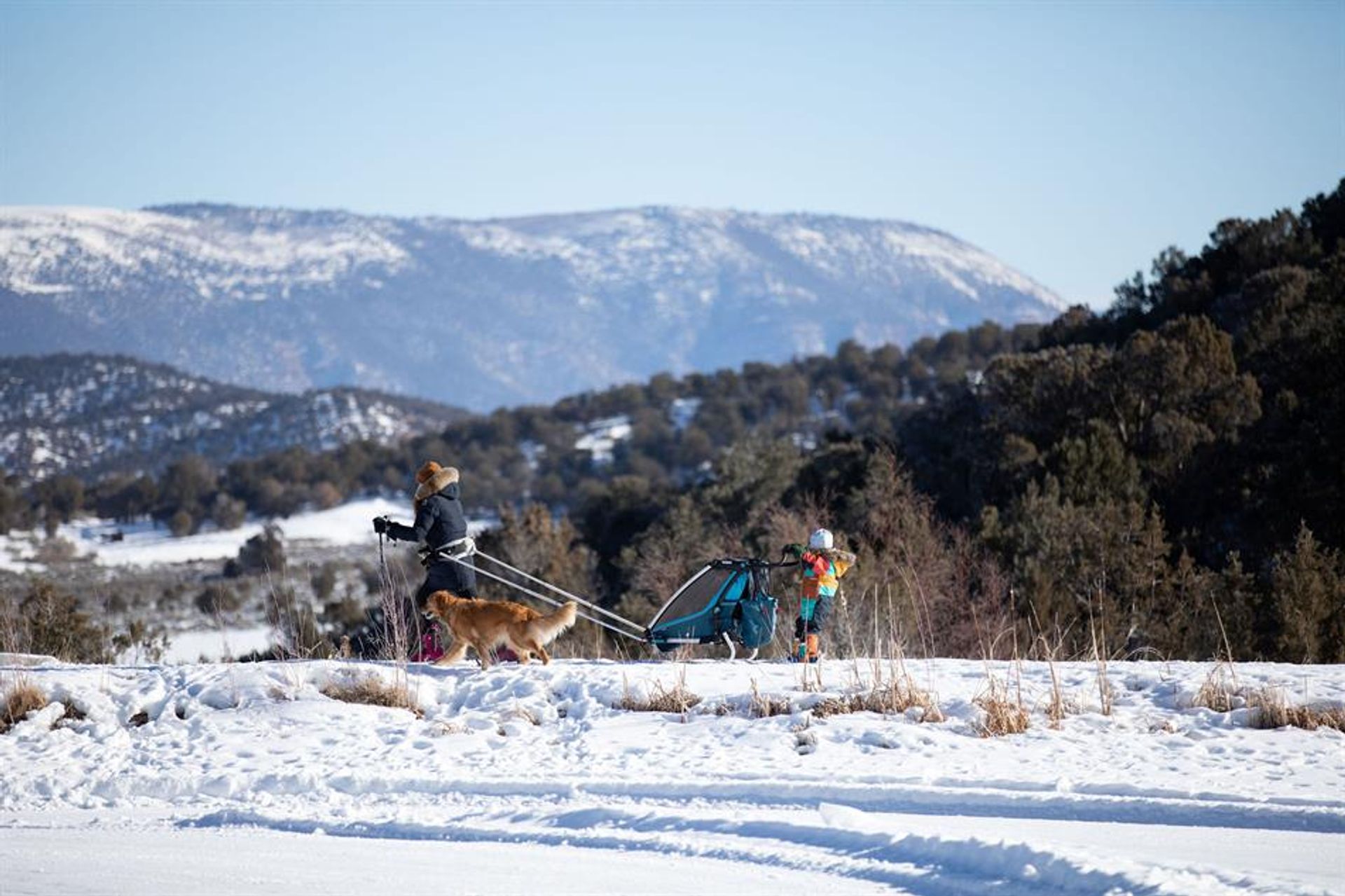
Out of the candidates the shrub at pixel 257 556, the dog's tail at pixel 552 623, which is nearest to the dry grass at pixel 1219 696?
the dog's tail at pixel 552 623

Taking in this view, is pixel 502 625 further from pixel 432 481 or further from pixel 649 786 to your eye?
pixel 649 786

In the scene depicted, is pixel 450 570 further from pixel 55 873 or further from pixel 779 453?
pixel 779 453

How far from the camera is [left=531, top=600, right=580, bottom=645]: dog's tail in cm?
1044

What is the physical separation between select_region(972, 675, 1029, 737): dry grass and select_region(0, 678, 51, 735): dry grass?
640cm

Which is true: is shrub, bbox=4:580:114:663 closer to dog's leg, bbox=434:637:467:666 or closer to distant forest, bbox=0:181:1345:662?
dog's leg, bbox=434:637:467:666

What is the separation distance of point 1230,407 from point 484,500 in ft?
131

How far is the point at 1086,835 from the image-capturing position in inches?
268

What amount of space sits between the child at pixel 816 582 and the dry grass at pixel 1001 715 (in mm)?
2016

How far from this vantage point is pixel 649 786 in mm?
8031

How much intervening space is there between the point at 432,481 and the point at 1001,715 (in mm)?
4786

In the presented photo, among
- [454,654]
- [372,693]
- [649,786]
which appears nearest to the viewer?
[649,786]

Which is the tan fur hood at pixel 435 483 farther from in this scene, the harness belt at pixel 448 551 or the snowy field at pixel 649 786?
the snowy field at pixel 649 786

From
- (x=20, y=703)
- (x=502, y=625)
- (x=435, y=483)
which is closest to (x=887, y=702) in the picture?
(x=502, y=625)

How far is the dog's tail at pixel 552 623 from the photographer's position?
10438 millimetres
